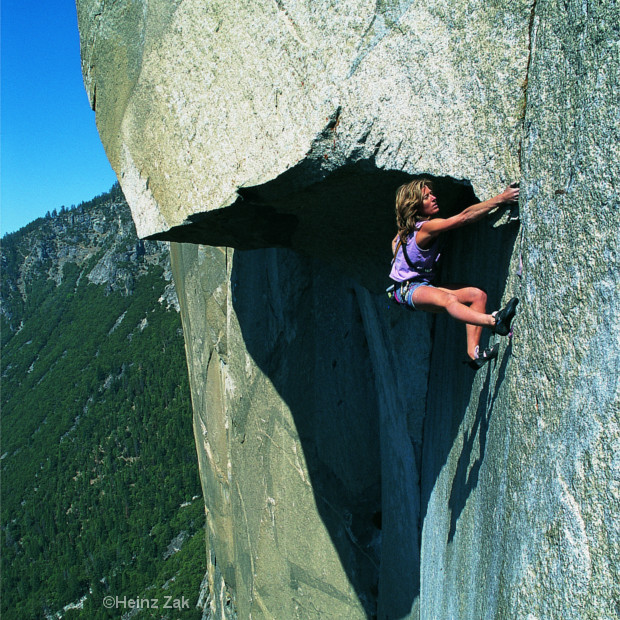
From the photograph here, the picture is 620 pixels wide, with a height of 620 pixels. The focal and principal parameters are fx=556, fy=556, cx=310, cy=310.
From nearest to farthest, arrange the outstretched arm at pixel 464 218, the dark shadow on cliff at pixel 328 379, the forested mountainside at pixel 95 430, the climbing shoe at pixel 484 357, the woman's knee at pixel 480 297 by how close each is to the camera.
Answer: the outstretched arm at pixel 464 218
the climbing shoe at pixel 484 357
the woman's knee at pixel 480 297
the dark shadow on cliff at pixel 328 379
the forested mountainside at pixel 95 430

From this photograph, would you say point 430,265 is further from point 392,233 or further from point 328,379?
point 328,379

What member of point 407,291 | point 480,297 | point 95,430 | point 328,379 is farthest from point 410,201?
point 95,430

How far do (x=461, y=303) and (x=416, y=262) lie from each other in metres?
0.35

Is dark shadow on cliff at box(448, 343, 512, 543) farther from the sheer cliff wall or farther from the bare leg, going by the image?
the bare leg

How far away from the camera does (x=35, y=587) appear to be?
48.2 meters

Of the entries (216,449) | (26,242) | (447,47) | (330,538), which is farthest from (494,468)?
(26,242)

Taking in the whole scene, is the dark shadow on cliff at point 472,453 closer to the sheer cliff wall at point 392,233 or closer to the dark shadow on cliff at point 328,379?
the sheer cliff wall at point 392,233

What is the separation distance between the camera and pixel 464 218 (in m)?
2.38

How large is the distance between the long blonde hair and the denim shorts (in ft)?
0.87

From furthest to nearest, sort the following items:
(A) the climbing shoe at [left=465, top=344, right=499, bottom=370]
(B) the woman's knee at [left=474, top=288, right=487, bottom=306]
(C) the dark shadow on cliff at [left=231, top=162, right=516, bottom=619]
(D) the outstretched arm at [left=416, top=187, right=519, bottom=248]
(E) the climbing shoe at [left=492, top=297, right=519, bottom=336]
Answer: (C) the dark shadow on cliff at [left=231, top=162, right=516, bottom=619] → (B) the woman's knee at [left=474, top=288, right=487, bottom=306] → (A) the climbing shoe at [left=465, top=344, right=499, bottom=370] → (D) the outstretched arm at [left=416, top=187, right=519, bottom=248] → (E) the climbing shoe at [left=492, top=297, right=519, bottom=336]

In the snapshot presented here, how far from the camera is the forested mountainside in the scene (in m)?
46.8

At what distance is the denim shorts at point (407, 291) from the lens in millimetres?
2680

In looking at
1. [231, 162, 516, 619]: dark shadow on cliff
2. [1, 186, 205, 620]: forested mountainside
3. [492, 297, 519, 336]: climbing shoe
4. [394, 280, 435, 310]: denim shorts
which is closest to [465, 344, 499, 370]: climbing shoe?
[492, 297, 519, 336]: climbing shoe

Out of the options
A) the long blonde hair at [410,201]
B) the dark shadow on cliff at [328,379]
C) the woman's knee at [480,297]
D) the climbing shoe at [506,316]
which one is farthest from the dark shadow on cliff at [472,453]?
the dark shadow on cliff at [328,379]
